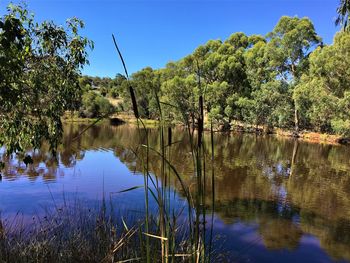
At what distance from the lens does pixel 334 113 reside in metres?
32.2

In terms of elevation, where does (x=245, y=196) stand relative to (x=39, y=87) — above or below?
below

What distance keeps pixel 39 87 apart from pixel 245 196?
8854mm

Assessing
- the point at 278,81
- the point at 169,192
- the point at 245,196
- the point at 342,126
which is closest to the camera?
the point at 169,192

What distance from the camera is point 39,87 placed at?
5070 millimetres

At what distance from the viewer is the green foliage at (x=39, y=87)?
4582 mm

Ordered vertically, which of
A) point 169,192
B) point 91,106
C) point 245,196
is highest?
point 91,106

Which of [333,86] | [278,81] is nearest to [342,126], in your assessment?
[333,86]

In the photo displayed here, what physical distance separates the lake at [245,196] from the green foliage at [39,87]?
1058mm

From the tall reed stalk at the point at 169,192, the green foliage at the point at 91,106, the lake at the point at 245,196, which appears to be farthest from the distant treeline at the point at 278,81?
the tall reed stalk at the point at 169,192

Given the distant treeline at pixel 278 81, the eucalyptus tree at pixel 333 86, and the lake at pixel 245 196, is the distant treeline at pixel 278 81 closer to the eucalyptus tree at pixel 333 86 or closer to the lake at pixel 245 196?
the eucalyptus tree at pixel 333 86

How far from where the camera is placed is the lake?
7.66 meters

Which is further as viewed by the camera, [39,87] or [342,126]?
[342,126]

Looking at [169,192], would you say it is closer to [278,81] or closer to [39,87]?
[39,87]

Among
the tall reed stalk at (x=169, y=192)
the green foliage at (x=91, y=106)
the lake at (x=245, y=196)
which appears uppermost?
the green foliage at (x=91, y=106)
